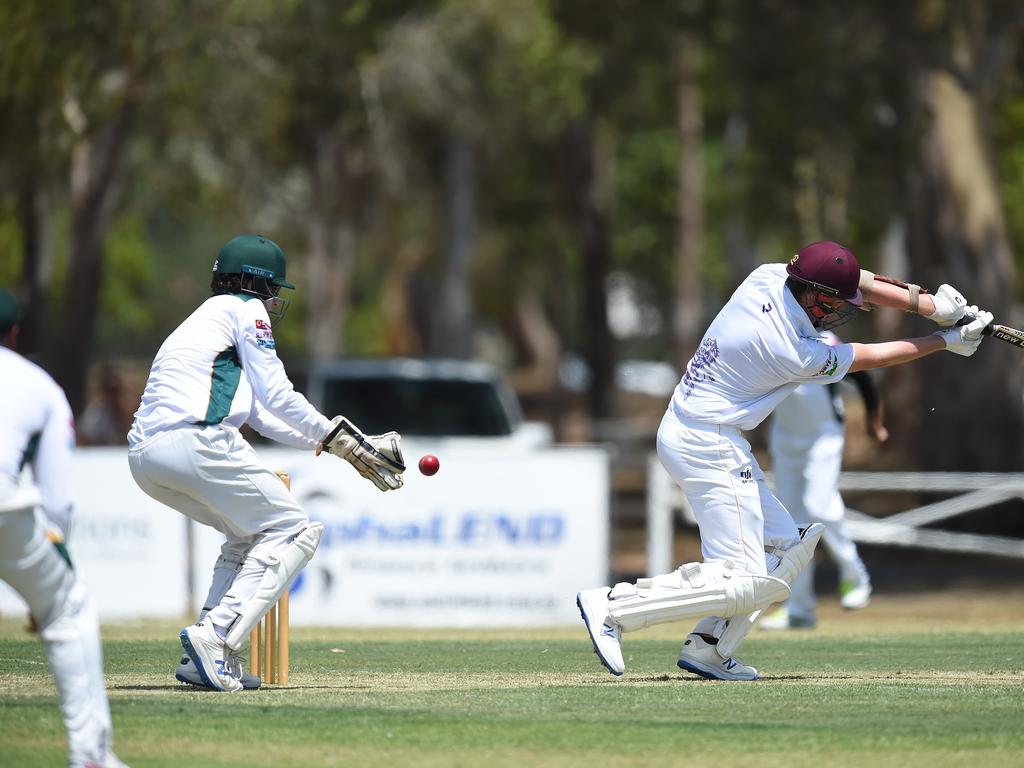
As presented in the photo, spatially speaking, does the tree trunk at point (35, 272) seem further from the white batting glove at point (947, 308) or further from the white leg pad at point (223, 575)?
the white batting glove at point (947, 308)

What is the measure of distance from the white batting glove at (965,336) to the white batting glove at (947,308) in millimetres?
61

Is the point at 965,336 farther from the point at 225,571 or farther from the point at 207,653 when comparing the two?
the point at 207,653

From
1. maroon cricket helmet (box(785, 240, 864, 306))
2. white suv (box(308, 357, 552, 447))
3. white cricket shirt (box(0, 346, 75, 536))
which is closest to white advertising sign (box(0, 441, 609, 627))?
white suv (box(308, 357, 552, 447))

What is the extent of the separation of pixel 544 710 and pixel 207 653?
1.54 metres

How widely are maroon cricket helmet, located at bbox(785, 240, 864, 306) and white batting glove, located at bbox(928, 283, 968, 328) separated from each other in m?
0.46

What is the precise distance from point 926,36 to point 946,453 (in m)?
5.39

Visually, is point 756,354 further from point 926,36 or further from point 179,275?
point 179,275

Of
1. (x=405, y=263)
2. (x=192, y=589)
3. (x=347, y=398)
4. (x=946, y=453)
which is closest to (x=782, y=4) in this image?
(x=946, y=453)

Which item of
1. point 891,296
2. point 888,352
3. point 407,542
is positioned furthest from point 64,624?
point 407,542

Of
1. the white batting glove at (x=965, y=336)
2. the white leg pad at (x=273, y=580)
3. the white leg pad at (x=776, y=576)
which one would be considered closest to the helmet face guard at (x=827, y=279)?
the white batting glove at (x=965, y=336)

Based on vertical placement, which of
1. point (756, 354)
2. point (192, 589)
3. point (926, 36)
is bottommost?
point (192, 589)

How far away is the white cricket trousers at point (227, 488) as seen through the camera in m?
7.79

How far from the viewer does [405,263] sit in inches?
2240

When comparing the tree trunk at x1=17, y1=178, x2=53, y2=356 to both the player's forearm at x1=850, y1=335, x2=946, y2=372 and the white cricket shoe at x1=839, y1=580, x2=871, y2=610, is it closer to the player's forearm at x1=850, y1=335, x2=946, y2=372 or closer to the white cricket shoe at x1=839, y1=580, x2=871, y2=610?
the white cricket shoe at x1=839, y1=580, x2=871, y2=610
